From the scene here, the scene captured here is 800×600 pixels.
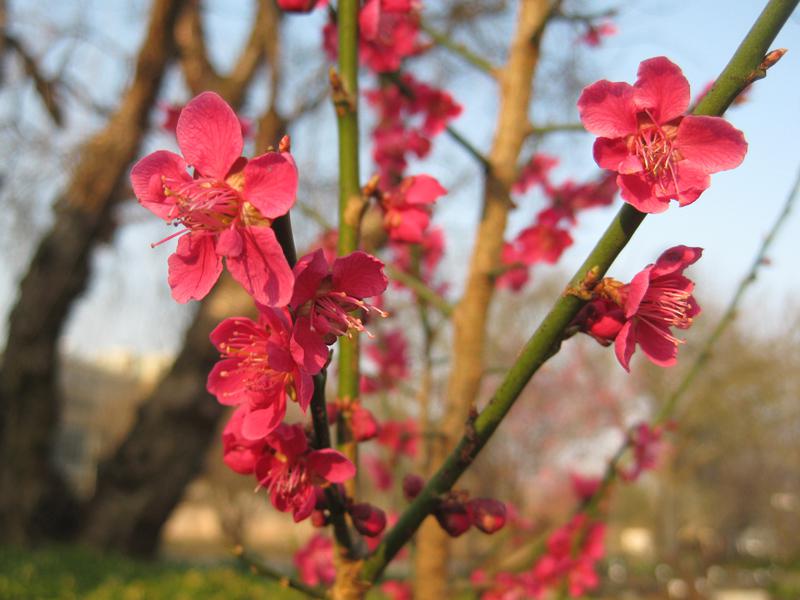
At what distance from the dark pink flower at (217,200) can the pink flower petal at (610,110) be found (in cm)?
34

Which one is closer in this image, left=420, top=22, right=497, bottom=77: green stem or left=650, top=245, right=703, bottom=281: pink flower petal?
left=650, top=245, right=703, bottom=281: pink flower petal

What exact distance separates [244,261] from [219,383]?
0.79 feet

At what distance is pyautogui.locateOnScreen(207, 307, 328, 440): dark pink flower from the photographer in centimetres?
70

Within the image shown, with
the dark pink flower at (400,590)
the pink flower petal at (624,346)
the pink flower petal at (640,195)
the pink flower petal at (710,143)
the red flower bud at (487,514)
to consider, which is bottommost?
the dark pink flower at (400,590)

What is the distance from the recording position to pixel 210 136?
2.32ft

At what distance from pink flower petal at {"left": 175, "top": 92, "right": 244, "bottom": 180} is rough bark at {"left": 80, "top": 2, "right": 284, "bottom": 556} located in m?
5.18

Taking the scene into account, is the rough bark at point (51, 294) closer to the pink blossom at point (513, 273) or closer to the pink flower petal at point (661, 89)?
the pink blossom at point (513, 273)

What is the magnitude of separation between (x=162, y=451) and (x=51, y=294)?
6.04 ft

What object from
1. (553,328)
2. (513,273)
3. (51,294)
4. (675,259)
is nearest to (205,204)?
(553,328)

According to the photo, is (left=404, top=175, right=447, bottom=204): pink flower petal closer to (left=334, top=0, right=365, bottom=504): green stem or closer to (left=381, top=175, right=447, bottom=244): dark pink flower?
(left=381, top=175, right=447, bottom=244): dark pink flower

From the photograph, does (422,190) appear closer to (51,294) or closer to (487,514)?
(487,514)

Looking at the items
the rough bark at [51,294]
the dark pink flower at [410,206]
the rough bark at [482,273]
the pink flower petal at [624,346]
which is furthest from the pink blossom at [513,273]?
the rough bark at [51,294]

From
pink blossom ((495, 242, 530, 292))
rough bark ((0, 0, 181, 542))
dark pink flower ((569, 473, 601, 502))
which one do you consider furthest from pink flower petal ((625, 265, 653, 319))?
rough bark ((0, 0, 181, 542))

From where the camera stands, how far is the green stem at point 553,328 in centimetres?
68
